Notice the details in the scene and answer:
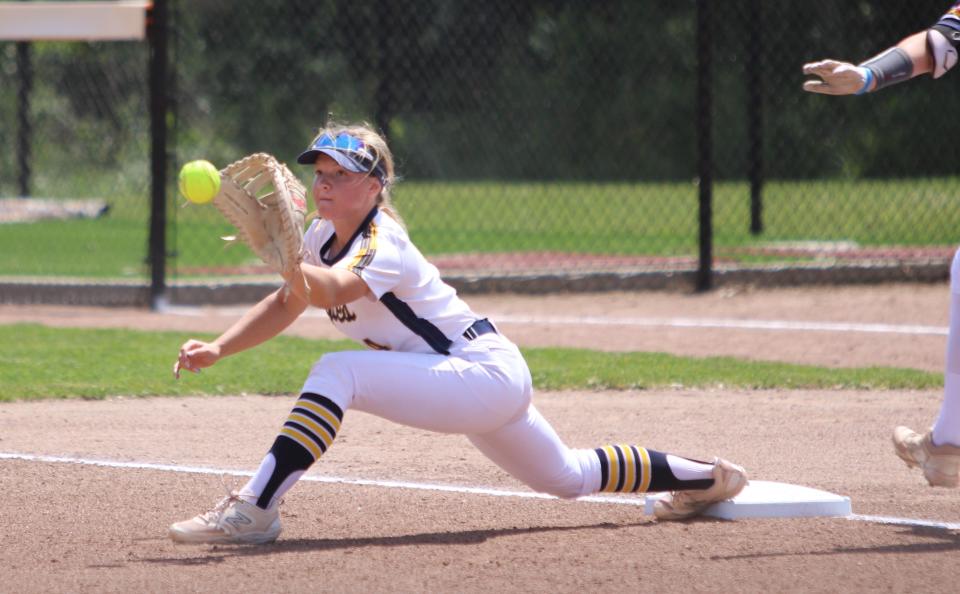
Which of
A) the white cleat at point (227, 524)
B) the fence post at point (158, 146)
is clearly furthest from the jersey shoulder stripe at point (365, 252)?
the fence post at point (158, 146)

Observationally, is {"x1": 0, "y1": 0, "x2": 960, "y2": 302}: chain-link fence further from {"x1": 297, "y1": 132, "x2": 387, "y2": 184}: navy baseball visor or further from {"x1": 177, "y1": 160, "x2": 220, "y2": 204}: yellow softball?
{"x1": 177, "y1": 160, "x2": 220, "y2": 204}: yellow softball

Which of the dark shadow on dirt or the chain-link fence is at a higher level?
the dark shadow on dirt

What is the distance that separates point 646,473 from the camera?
438 centimetres

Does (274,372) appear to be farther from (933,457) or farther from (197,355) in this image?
(933,457)

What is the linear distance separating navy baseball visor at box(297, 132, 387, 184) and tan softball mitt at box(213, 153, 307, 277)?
0.14 m

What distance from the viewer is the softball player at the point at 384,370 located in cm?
395

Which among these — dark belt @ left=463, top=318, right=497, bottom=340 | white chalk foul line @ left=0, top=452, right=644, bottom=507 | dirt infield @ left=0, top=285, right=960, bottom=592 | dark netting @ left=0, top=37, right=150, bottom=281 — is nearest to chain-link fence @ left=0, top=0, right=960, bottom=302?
dark netting @ left=0, top=37, right=150, bottom=281

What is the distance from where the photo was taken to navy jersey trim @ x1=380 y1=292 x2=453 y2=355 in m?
4.16

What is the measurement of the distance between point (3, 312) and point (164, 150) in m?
1.67

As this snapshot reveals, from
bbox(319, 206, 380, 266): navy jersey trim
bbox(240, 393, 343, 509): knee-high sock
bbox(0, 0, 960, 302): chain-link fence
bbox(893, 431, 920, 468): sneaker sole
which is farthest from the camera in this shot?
bbox(0, 0, 960, 302): chain-link fence

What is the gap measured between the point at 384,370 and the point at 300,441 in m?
0.33

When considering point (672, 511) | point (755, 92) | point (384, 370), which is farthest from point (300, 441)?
point (755, 92)

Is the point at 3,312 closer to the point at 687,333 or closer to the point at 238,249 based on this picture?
the point at 238,249

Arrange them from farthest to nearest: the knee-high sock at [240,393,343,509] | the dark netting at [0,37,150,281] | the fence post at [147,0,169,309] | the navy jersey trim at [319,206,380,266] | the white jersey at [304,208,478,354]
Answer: the dark netting at [0,37,150,281]
the fence post at [147,0,169,309]
the navy jersey trim at [319,206,380,266]
the white jersey at [304,208,478,354]
the knee-high sock at [240,393,343,509]
